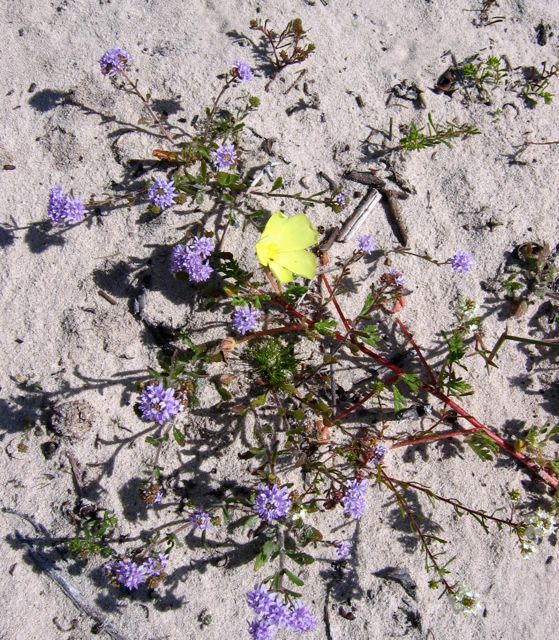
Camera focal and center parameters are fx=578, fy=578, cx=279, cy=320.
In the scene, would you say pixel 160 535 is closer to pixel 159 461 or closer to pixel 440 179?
pixel 159 461

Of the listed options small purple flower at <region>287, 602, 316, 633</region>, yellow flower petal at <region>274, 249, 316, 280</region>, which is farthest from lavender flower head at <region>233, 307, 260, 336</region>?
small purple flower at <region>287, 602, 316, 633</region>

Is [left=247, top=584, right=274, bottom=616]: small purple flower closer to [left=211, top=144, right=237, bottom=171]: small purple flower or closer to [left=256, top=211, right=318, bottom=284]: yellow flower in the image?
[left=256, top=211, right=318, bottom=284]: yellow flower

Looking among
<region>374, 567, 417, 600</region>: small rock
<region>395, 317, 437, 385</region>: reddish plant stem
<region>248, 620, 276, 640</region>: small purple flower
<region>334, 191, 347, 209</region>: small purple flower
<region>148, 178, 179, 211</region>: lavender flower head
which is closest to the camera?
<region>248, 620, 276, 640</region>: small purple flower

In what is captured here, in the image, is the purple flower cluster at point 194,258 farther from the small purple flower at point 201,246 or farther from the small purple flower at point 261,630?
the small purple flower at point 261,630

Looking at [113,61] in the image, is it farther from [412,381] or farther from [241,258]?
[412,381]

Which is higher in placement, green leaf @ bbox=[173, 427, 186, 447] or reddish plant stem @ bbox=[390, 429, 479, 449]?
green leaf @ bbox=[173, 427, 186, 447]

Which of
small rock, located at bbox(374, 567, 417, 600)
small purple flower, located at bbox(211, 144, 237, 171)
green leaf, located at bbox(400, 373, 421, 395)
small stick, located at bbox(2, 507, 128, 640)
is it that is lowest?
small rock, located at bbox(374, 567, 417, 600)

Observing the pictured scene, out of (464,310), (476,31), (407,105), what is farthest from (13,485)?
(476,31)
